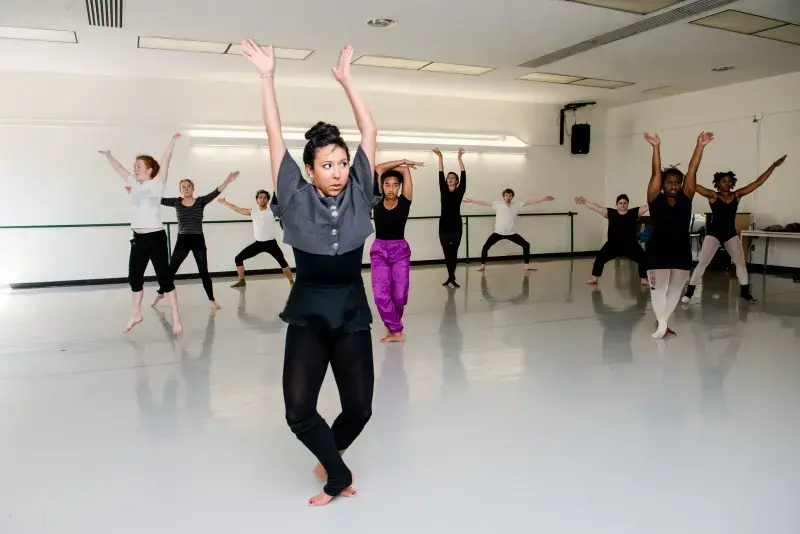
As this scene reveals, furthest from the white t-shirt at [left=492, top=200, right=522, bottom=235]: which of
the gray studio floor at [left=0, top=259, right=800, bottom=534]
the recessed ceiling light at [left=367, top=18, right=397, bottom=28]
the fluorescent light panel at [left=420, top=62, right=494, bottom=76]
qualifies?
the gray studio floor at [left=0, top=259, right=800, bottom=534]

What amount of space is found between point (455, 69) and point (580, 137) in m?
4.05

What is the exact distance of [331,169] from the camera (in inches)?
80.5

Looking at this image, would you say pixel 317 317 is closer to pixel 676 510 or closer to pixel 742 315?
pixel 676 510

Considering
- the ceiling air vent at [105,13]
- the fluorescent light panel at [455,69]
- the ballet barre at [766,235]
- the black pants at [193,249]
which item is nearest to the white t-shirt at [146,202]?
the black pants at [193,249]

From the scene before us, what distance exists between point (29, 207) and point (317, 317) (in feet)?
26.6

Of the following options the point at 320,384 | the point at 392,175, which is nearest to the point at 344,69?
the point at 320,384

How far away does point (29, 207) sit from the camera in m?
8.49

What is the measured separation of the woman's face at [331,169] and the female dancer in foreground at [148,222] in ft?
10.2

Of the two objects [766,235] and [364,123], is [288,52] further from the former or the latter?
[766,235]

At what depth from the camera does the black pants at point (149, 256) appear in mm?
4910

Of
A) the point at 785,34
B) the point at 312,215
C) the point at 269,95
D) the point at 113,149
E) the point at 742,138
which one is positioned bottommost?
the point at 312,215

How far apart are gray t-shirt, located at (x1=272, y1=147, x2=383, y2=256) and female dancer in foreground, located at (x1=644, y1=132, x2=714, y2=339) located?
2990 millimetres

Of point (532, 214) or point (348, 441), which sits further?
point (532, 214)

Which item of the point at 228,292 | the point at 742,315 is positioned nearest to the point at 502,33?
the point at 742,315
